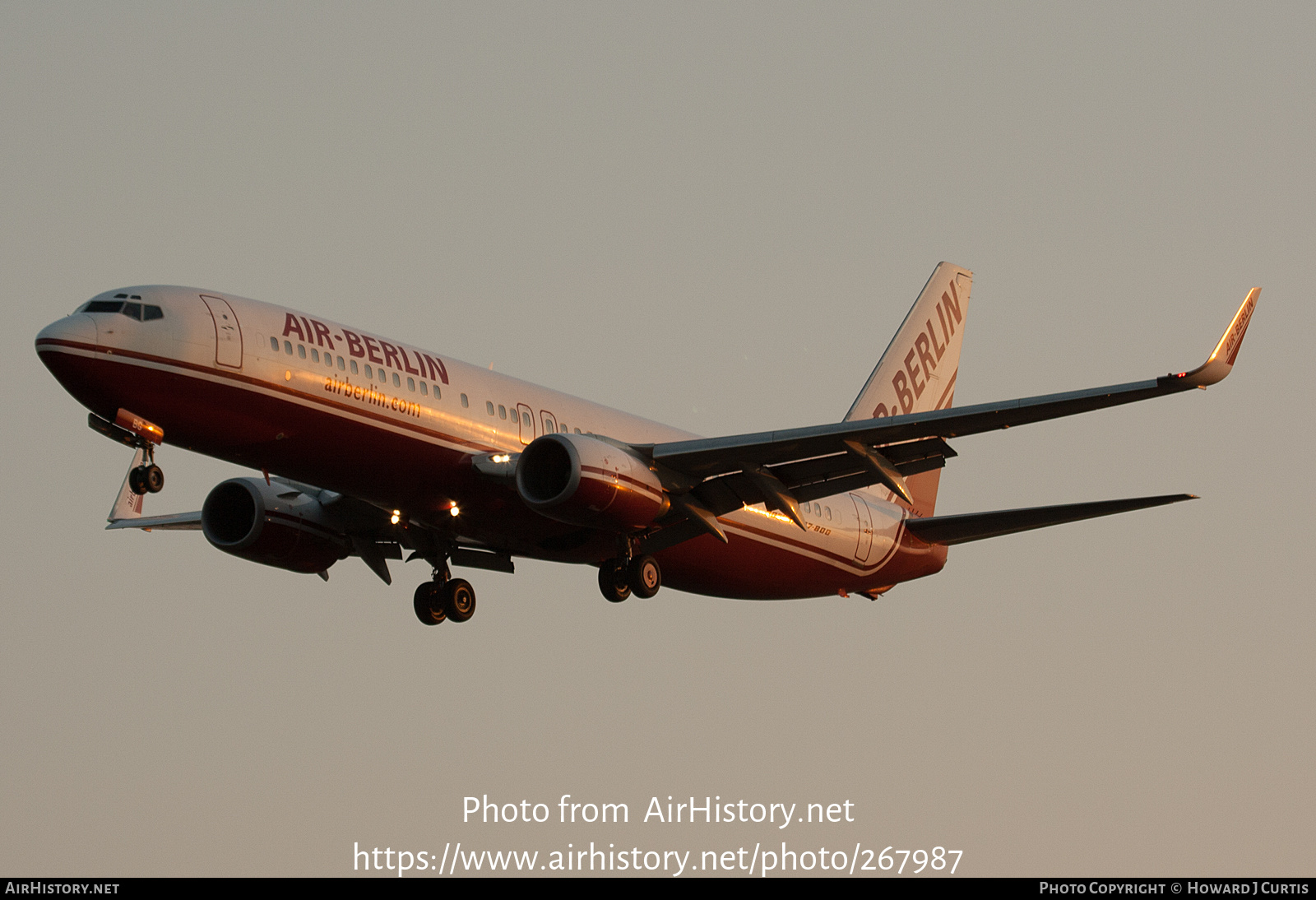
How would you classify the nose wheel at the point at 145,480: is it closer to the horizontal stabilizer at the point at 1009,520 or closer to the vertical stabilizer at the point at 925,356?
the horizontal stabilizer at the point at 1009,520

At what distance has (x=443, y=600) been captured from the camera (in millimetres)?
37125

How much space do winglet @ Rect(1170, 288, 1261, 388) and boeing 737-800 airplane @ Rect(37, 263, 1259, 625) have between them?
0.15 feet

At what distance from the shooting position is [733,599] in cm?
3956

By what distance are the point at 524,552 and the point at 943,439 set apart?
9.40 m

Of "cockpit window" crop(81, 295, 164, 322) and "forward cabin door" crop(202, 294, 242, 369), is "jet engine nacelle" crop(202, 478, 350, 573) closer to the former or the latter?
"forward cabin door" crop(202, 294, 242, 369)

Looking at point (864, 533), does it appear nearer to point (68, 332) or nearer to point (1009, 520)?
point (1009, 520)

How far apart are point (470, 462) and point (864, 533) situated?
11.8 m

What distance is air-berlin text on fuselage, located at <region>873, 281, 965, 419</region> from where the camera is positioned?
47406mm

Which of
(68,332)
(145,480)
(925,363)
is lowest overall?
(145,480)

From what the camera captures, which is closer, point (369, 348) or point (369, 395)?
point (369, 395)

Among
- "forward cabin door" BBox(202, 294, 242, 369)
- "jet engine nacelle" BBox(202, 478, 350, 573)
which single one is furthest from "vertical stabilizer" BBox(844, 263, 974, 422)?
"forward cabin door" BBox(202, 294, 242, 369)

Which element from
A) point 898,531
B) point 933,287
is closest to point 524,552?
point 898,531

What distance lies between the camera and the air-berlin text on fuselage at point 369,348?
30.6 metres

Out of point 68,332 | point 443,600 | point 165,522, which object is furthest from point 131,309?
point 165,522
